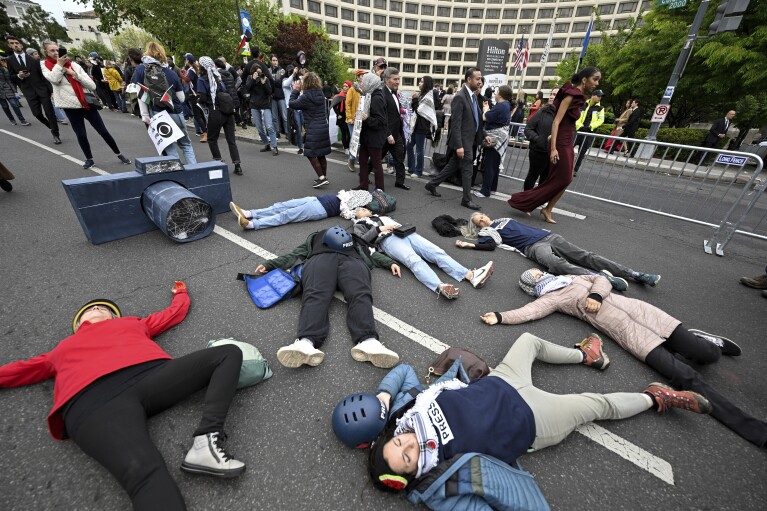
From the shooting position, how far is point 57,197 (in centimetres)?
503

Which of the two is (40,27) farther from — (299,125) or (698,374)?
(698,374)

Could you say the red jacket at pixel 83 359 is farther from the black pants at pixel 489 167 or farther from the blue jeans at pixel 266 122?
the blue jeans at pixel 266 122

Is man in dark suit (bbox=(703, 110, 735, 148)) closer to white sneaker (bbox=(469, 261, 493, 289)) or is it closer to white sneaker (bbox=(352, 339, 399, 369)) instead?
white sneaker (bbox=(469, 261, 493, 289))

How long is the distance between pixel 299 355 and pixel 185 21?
21162mm

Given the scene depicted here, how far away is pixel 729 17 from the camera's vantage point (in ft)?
27.5

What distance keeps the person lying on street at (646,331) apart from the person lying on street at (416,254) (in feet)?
2.10

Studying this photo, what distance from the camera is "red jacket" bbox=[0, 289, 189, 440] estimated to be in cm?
182

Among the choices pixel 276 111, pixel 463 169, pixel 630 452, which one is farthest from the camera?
pixel 276 111

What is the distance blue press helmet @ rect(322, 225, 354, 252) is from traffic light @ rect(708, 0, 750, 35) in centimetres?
1224

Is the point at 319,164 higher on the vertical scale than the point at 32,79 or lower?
lower

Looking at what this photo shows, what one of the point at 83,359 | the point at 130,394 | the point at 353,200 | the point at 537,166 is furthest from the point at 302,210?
the point at 537,166

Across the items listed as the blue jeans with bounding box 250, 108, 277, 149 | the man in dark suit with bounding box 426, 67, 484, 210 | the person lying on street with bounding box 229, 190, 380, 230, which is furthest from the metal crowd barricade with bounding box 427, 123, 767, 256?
the blue jeans with bounding box 250, 108, 277, 149

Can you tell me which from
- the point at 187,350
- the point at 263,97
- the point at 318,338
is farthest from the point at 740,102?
the point at 187,350

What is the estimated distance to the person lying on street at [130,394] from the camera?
5.19 feet
